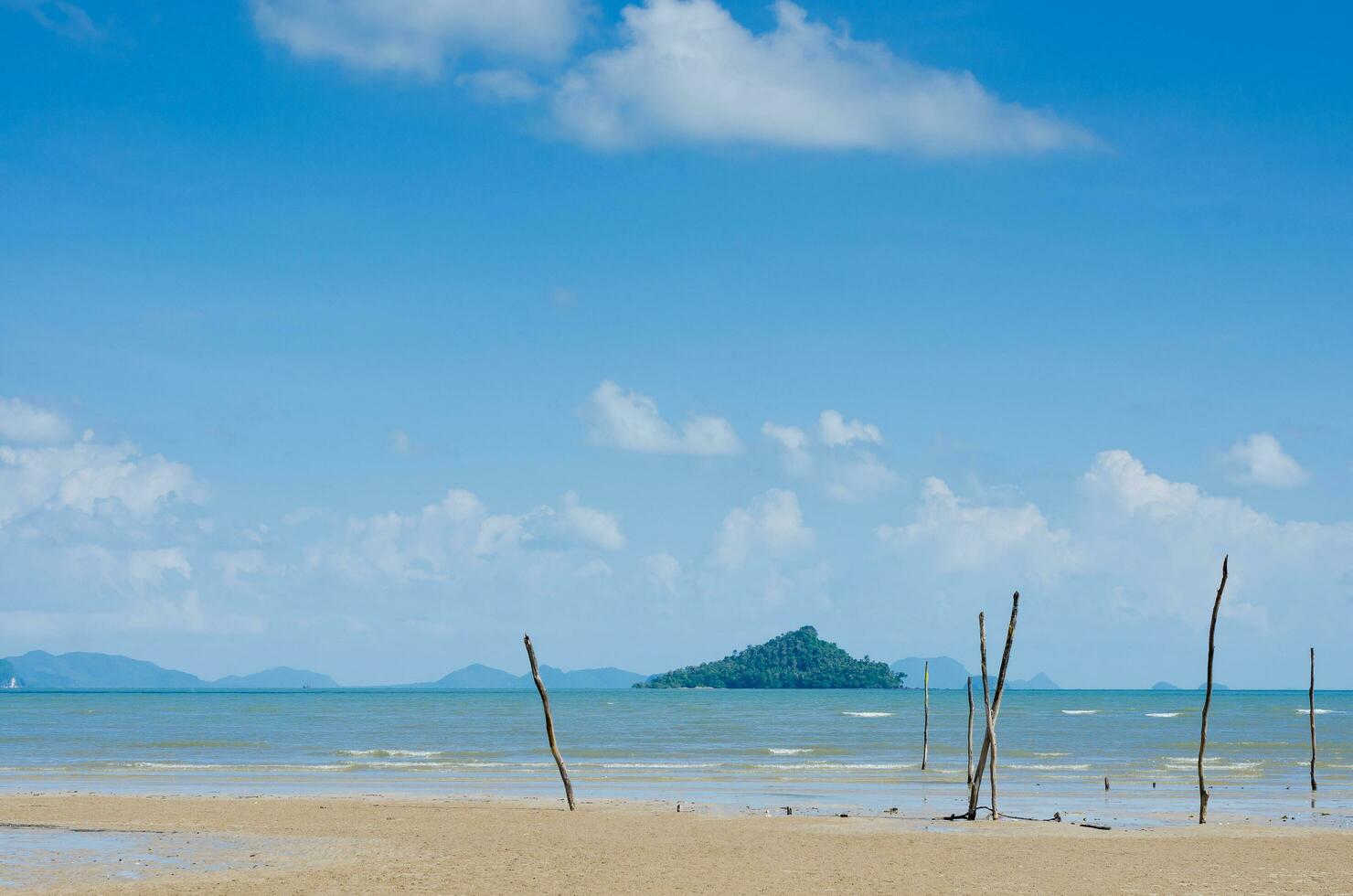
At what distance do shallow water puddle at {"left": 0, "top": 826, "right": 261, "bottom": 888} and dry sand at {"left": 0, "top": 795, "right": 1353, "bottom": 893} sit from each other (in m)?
0.11

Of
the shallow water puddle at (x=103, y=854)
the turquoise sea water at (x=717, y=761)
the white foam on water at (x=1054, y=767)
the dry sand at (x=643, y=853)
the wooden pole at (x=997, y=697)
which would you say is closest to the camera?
the dry sand at (x=643, y=853)

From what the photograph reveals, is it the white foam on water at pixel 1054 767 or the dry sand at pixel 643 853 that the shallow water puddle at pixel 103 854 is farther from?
the white foam on water at pixel 1054 767

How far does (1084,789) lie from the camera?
121ft

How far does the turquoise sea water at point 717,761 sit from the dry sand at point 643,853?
5208 mm

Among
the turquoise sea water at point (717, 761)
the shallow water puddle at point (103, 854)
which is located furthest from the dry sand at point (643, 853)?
the turquoise sea water at point (717, 761)

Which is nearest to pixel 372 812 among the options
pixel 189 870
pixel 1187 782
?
pixel 189 870

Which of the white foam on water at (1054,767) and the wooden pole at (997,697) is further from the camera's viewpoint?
the white foam on water at (1054,767)

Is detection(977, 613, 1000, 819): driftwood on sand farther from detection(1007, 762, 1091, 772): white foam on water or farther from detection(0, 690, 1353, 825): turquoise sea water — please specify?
detection(1007, 762, 1091, 772): white foam on water

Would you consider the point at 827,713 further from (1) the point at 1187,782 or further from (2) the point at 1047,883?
(2) the point at 1047,883

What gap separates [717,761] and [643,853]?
28.8 m

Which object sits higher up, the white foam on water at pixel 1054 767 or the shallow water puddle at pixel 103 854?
the shallow water puddle at pixel 103 854

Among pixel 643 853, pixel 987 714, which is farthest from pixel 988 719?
pixel 643 853

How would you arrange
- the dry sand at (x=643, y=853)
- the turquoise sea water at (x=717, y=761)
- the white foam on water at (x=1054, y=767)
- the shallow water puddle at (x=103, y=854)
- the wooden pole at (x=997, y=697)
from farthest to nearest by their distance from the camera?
the white foam on water at (x=1054, y=767) → the turquoise sea water at (x=717, y=761) → the wooden pole at (x=997, y=697) → the shallow water puddle at (x=103, y=854) → the dry sand at (x=643, y=853)

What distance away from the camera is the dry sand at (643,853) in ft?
60.3
